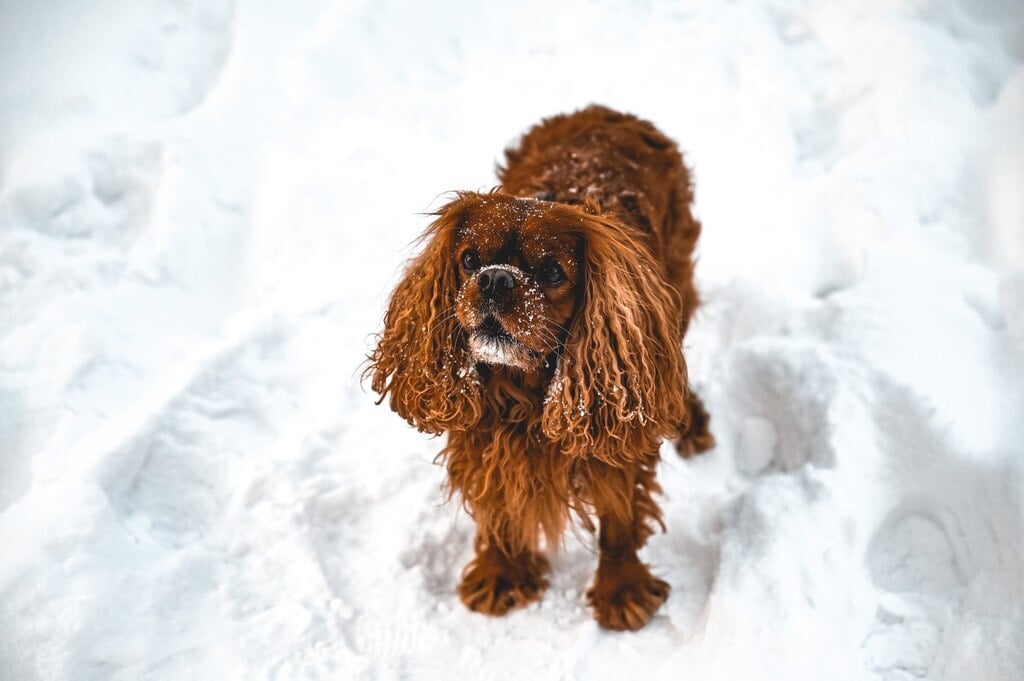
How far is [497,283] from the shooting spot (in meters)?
2.21

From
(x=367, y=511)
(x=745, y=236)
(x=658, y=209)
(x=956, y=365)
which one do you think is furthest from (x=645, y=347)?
(x=745, y=236)

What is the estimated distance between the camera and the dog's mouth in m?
2.26

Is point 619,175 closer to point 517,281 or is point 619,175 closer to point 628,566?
point 517,281

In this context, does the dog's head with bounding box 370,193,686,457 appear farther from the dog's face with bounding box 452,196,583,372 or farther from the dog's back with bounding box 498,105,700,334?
the dog's back with bounding box 498,105,700,334

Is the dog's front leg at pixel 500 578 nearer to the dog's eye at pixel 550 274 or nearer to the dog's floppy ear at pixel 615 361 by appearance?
the dog's floppy ear at pixel 615 361

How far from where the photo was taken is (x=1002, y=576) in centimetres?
260

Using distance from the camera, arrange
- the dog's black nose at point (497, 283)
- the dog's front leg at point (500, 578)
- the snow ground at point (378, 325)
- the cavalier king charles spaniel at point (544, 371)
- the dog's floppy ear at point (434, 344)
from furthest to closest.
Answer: the dog's front leg at point (500, 578) → the snow ground at point (378, 325) → the dog's floppy ear at point (434, 344) → the cavalier king charles spaniel at point (544, 371) → the dog's black nose at point (497, 283)

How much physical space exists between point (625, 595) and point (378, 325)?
168 centimetres

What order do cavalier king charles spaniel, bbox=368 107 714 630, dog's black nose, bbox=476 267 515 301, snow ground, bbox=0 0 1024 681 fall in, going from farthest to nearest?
snow ground, bbox=0 0 1024 681, cavalier king charles spaniel, bbox=368 107 714 630, dog's black nose, bbox=476 267 515 301

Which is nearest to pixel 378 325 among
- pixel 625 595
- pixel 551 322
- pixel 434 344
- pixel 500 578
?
pixel 434 344

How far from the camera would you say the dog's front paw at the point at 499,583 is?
9.45ft

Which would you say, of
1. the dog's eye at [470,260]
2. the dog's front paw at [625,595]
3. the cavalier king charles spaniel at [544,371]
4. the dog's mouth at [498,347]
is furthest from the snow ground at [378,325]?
the dog's eye at [470,260]

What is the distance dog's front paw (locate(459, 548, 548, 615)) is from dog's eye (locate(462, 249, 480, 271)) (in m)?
1.11

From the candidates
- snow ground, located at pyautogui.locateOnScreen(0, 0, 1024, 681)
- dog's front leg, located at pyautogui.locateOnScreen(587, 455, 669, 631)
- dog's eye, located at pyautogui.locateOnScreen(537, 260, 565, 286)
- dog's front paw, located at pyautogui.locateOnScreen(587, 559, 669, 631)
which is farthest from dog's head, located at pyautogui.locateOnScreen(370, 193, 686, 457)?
snow ground, located at pyautogui.locateOnScreen(0, 0, 1024, 681)
